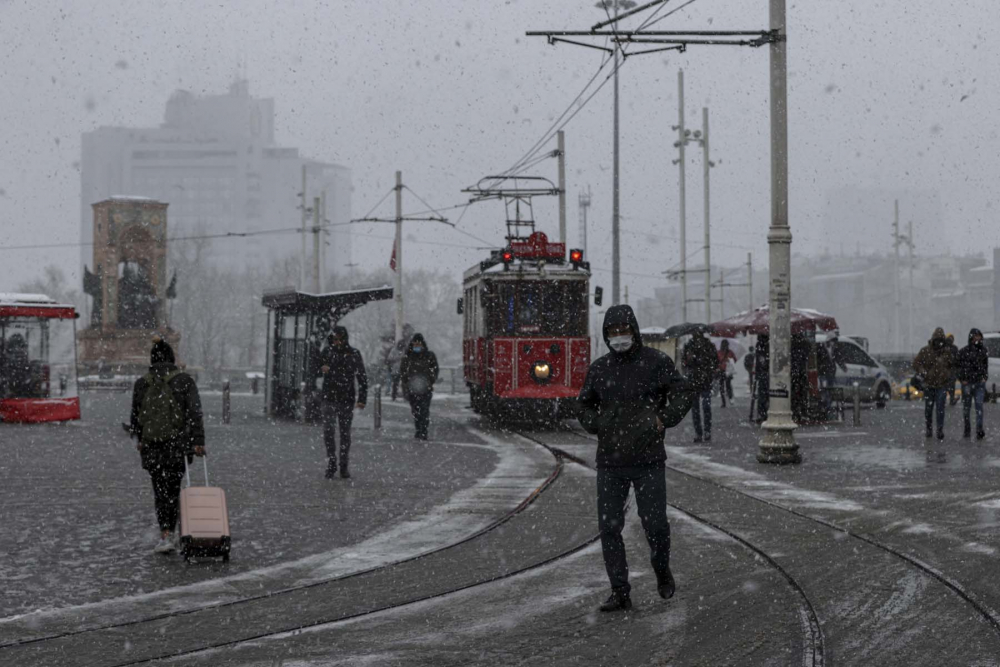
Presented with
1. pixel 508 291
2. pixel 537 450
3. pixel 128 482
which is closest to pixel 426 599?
pixel 128 482

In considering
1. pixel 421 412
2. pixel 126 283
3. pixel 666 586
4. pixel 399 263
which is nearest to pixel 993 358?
pixel 399 263

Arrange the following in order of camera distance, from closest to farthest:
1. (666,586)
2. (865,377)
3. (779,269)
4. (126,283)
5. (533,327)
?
1. (666,586)
2. (779,269)
3. (533,327)
4. (865,377)
5. (126,283)

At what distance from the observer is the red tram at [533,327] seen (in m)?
24.8

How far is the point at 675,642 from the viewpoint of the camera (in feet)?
22.4

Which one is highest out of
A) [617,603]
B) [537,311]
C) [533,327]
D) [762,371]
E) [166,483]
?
[537,311]

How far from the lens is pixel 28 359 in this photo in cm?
2791

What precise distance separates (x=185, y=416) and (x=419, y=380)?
12935 millimetres

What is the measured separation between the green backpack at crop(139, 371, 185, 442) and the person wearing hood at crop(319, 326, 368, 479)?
5500 millimetres

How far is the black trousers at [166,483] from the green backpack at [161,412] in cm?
17

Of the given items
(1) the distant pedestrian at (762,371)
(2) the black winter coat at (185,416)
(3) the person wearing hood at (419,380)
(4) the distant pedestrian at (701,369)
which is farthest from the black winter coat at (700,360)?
(2) the black winter coat at (185,416)

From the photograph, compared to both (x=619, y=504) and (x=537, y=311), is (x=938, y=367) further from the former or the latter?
(x=619, y=504)

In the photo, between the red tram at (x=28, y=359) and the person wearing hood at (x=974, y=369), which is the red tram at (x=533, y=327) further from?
the red tram at (x=28, y=359)

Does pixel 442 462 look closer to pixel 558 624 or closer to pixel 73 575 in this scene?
pixel 73 575

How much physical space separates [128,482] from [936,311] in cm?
12043
